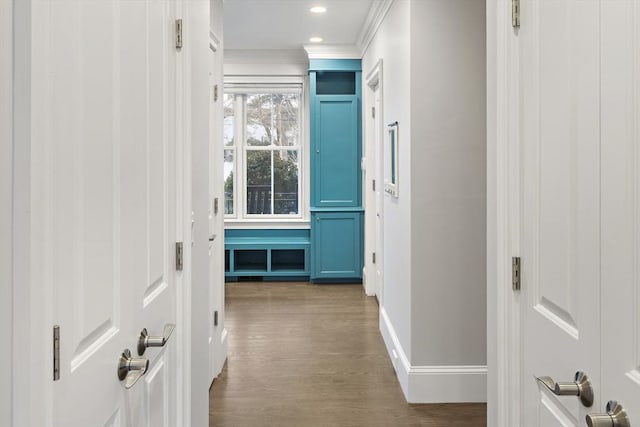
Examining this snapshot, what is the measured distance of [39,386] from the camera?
0.80 metres

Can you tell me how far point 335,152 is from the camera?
6.54m

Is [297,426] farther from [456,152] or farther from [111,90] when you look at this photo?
[111,90]

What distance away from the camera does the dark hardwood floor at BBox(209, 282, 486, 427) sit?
308cm

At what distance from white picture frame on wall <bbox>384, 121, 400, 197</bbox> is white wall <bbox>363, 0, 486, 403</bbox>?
0.46 m

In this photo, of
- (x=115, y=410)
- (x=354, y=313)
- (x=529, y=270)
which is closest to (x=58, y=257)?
(x=115, y=410)

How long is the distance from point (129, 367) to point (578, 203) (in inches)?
38.2

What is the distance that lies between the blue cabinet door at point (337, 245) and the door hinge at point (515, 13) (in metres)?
5.06

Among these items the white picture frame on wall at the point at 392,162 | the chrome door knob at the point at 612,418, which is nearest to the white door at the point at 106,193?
the chrome door knob at the point at 612,418

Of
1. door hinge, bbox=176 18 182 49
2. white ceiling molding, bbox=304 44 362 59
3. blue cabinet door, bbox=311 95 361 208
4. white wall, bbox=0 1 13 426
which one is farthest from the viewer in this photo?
blue cabinet door, bbox=311 95 361 208

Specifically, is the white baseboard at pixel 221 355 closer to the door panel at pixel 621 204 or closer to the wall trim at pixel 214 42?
the wall trim at pixel 214 42

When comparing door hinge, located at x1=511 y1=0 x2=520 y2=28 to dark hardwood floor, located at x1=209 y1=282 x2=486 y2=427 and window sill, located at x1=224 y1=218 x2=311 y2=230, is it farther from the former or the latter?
window sill, located at x1=224 y1=218 x2=311 y2=230

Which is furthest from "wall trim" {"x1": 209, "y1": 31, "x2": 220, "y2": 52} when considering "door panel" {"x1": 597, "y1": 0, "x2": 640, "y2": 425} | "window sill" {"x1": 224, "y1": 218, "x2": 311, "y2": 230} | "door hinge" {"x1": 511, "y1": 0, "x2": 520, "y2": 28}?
"window sill" {"x1": 224, "y1": 218, "x2": 311, "y2": 230}

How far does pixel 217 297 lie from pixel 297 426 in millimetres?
1071

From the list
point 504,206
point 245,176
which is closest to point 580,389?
point 504,206
